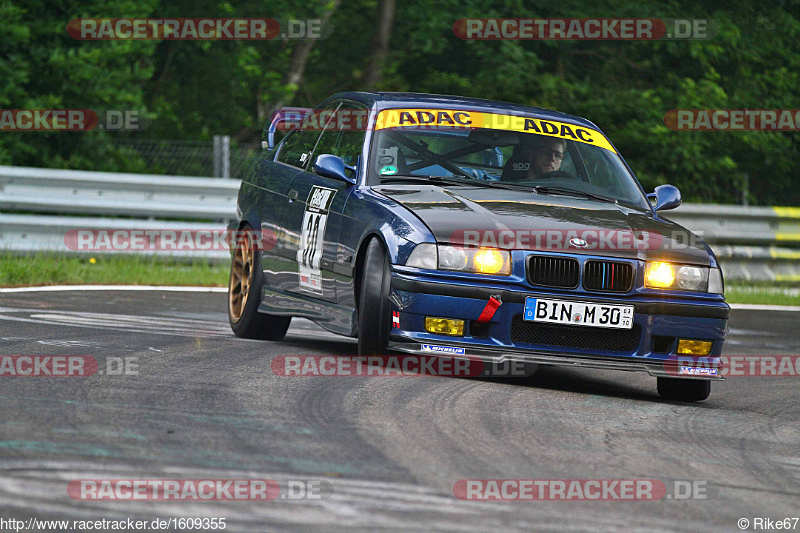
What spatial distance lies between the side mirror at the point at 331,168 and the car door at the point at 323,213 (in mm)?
78

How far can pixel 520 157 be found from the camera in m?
8.42

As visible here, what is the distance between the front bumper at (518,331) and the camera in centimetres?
703

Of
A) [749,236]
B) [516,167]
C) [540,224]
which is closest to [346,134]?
[516,167]

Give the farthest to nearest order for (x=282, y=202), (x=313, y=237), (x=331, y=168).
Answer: (x=282, y=202) < (x=313, y=237) < (x=331, y=168)

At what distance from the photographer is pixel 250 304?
908cm

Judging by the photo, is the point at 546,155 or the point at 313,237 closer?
the point at 313,237

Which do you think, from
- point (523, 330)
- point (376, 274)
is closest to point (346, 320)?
point (376, 274)

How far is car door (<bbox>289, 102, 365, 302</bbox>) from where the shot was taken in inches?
318

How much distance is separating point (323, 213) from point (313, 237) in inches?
6.9

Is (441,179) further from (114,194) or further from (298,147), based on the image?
(114,194)

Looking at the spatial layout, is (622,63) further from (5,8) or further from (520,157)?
(520,157)

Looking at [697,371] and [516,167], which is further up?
[516,167]

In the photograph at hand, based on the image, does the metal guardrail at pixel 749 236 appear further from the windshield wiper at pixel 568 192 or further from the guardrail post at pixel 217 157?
the windshield wiper at pixel 568 192

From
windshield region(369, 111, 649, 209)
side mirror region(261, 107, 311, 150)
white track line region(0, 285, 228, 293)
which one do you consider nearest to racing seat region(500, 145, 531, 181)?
windshield region(369, 111, 649, 209)
